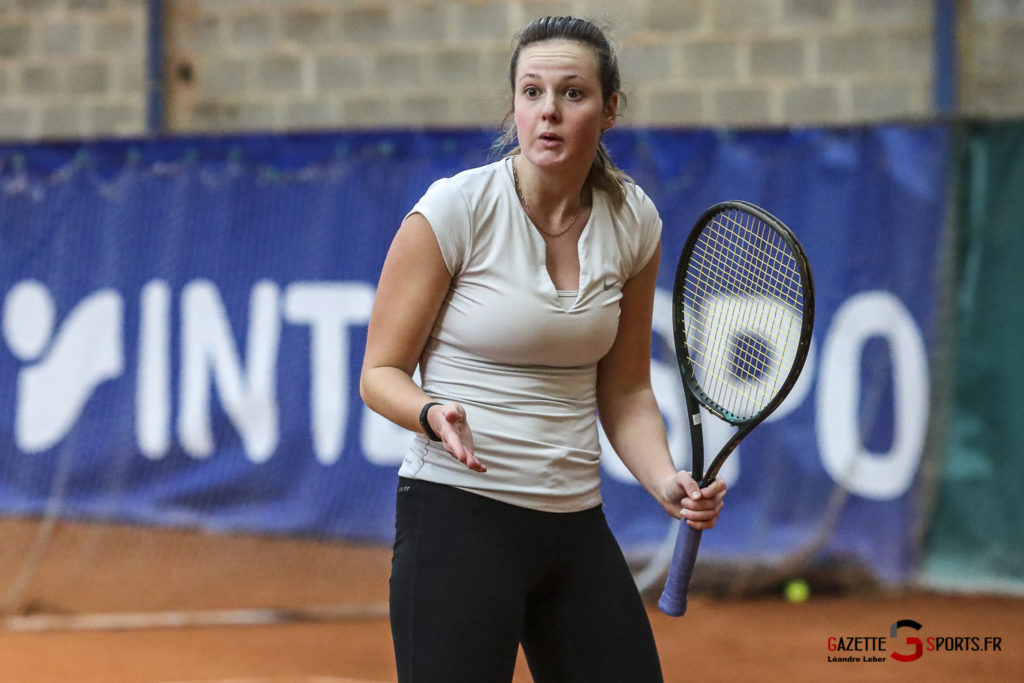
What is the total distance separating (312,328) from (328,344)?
0.11 meters

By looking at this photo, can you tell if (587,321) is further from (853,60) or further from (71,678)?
(853,60)

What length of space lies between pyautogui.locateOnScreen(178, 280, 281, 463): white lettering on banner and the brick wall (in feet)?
4.94

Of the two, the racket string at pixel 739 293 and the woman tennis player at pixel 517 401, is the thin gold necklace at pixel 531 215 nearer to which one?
the woman tennis player at pixel 517 401

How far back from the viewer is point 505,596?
1951mm

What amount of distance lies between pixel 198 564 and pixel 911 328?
3.35 m

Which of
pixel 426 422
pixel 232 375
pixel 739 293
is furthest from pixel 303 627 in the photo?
pixel 426 422

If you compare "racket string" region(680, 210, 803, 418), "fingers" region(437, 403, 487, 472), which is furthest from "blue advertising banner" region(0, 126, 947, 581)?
"fingers" region(437, 403, 487, 472)

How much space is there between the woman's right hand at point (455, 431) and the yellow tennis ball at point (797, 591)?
3.72m

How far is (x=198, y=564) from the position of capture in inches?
214

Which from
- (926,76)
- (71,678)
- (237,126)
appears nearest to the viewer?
(71,678)

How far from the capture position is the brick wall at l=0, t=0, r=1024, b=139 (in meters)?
6.27

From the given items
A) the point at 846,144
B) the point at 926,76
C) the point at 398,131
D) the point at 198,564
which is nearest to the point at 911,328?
the point at 846,144

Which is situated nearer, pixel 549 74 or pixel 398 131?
pixel 549 74

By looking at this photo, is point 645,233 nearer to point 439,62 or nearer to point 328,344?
point 328,344
